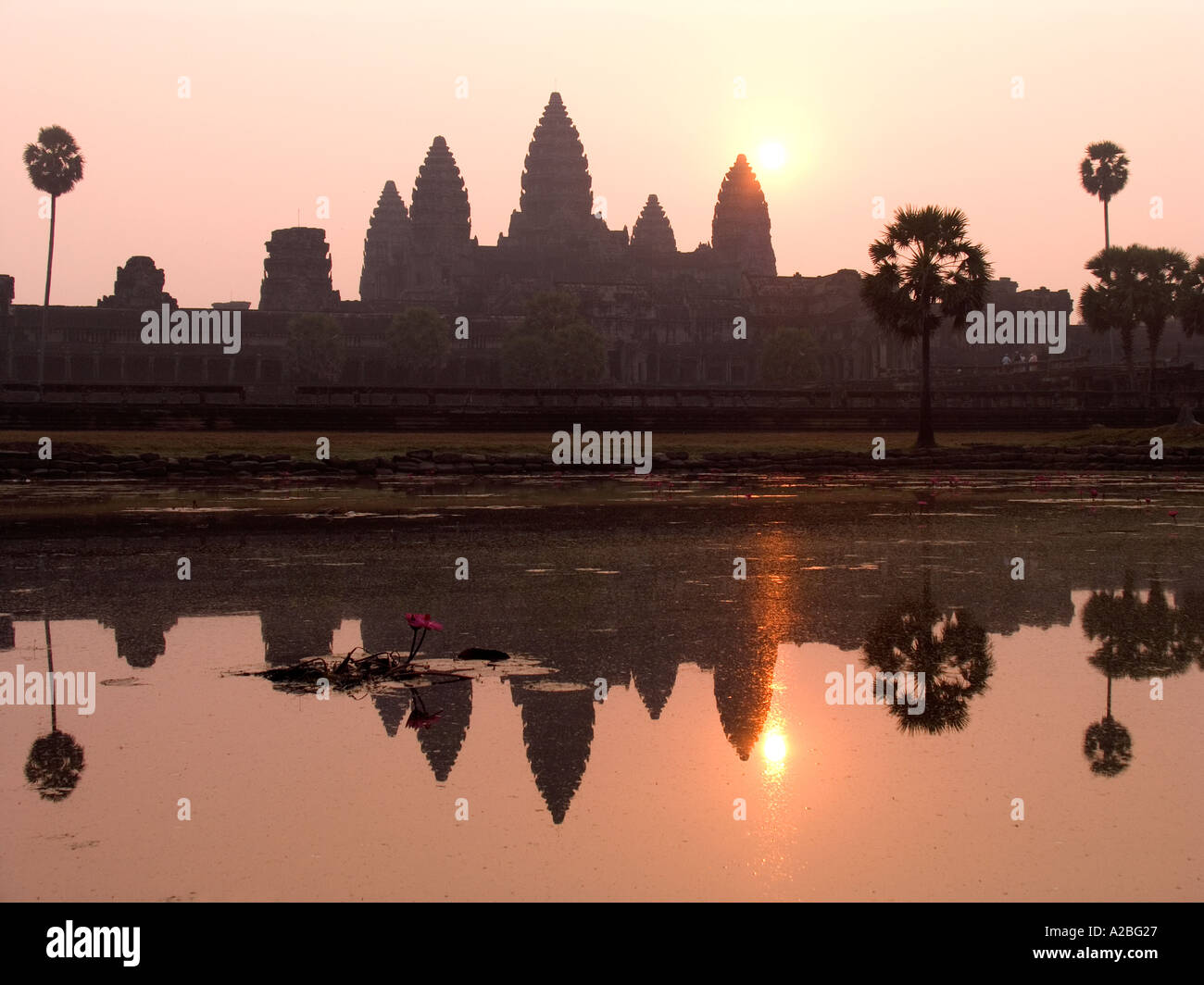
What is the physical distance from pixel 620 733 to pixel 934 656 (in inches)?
106

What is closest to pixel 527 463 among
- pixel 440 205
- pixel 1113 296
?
pixel 1113 296

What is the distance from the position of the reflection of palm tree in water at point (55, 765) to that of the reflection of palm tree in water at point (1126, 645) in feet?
14.3

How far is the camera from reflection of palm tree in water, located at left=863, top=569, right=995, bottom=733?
6738 millimetres

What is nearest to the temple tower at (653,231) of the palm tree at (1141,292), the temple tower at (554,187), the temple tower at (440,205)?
the temple tower at (554,187)

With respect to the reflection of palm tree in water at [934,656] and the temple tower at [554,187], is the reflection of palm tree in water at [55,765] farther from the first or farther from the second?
the temple tower at [554,187]

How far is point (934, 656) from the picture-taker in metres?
8.20

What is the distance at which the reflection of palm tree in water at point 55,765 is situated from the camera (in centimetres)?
552

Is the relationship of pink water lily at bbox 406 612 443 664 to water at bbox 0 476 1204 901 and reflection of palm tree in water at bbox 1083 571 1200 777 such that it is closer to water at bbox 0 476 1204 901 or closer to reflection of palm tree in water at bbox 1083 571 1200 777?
water at bbox 0 476 1204 901

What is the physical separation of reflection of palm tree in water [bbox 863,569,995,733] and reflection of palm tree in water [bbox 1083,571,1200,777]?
66 cm

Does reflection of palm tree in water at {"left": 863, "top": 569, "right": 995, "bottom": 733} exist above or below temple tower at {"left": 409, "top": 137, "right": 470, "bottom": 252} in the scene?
below

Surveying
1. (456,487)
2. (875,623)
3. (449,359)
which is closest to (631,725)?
(875,623)

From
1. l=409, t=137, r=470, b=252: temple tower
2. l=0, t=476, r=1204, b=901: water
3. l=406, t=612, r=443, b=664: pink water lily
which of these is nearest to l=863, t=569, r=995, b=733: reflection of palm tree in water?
l=0, t=476, r=1204, b=901: water
